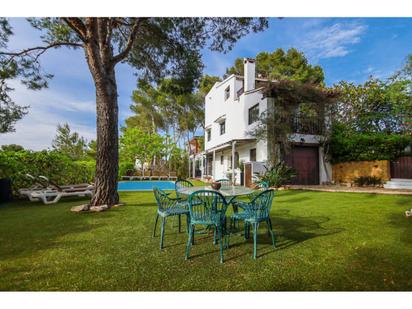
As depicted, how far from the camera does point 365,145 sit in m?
11.7

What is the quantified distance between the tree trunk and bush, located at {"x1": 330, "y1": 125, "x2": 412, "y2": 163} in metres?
12.0

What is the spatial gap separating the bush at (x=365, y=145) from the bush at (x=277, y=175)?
11.2 feet

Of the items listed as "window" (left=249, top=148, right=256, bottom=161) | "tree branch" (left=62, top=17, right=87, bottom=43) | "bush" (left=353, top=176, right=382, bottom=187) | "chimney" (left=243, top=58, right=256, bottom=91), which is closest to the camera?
"tree branch" (left=62, top=17, right=87, bottom=43)

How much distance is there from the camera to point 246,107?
14016 millimetres

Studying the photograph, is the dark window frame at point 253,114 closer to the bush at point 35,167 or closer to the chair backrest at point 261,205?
the bush at point 35,167

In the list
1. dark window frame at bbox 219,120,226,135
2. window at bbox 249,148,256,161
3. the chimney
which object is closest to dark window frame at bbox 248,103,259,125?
the chimney

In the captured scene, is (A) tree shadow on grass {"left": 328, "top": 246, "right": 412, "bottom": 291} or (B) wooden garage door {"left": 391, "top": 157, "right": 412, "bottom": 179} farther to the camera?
(B) wooden garage door {"left": 391, "top": 157, "right": 412, "bottom": 179}

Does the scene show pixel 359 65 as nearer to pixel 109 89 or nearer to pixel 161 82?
pixel 161 82

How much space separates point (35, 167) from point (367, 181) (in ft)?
52.0

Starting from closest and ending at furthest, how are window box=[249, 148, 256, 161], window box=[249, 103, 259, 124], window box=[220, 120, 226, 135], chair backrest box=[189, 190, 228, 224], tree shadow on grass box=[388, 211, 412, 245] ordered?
chair backrest box=[189, 190, 228, 224] → tree shadow on grass box=[388, 211, 412, 245] → window box=[249, 103, 259, 124] → window box=[249, 148, 256, 161] → window box=[220, 120, 226, 135]

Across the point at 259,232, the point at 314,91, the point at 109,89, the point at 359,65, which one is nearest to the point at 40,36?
the point at 109,89

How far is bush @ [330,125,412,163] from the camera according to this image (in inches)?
435

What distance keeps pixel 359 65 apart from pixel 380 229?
1050 cm

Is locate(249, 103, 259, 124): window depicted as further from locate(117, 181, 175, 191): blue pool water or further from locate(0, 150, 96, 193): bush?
locate(0, 150, 96, 193): bush
